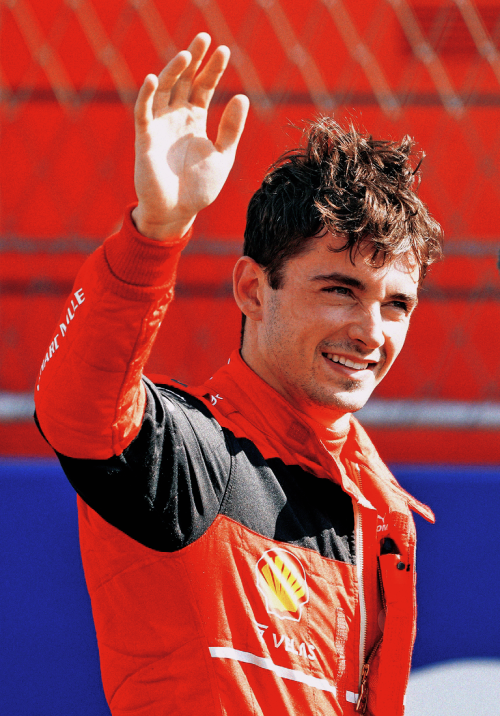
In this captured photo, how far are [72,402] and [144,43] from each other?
1.57 m

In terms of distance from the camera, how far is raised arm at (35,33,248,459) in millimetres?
617

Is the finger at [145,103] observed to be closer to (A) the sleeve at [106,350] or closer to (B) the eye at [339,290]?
(A) the sleeve at [106,350]

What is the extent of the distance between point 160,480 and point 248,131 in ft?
4.80

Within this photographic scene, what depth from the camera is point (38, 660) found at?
1.21 m

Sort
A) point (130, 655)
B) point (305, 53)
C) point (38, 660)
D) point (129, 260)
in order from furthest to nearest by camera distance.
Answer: point (305, 53), point (38, 660), point (130, 655), point (129, 260)

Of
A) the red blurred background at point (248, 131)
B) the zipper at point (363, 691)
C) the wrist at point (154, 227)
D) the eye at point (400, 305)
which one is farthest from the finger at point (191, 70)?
the red blurred background at point (248, 131)

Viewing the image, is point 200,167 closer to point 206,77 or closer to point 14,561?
point 206,77

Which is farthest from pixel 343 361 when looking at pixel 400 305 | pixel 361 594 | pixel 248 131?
pixel 248 131

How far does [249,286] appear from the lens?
3.13 ft

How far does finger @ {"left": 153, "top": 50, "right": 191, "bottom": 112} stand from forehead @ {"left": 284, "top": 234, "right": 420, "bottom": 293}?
28cm

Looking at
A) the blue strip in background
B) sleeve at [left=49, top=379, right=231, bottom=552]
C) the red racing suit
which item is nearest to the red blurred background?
the blue strip in background

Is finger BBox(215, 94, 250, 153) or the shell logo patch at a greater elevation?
finger BBox(215, 94, 250, 153)

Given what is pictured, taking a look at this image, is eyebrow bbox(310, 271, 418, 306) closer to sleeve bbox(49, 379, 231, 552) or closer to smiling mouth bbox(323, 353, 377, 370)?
smiling mouth bbox(323, 353, 377, 370)

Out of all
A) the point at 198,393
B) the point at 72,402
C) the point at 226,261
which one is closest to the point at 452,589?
the point at 198,393
